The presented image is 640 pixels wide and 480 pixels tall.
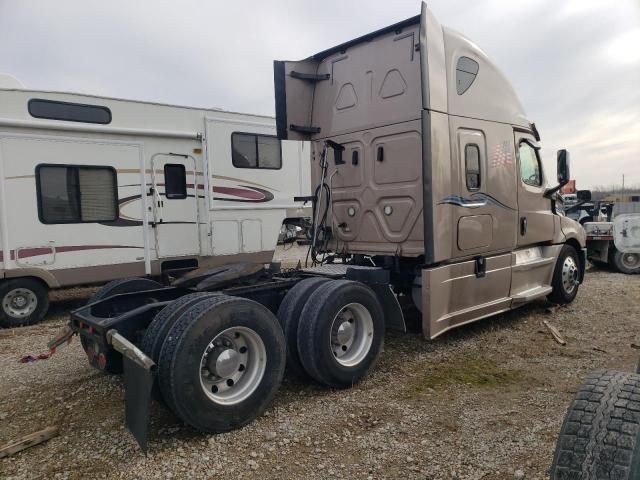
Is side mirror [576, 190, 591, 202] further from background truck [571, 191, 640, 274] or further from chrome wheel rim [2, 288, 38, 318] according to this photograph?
chrome wheel rim [2, 288, 38, 318]

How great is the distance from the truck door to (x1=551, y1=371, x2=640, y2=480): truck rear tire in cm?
427

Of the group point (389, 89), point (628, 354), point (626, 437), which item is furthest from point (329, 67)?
point (626, 437)

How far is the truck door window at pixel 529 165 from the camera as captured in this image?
A: 627cm

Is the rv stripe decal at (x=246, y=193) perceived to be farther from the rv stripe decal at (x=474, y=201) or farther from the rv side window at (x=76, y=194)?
the rv stripe decal at (x=474, y=201)

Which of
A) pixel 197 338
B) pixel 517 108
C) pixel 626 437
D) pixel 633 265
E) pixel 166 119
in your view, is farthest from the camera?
pixel 633 265

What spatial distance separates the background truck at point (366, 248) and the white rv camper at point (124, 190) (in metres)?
2.68

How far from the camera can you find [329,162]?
5.86 meters

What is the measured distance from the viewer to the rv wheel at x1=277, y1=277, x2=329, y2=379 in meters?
4.10

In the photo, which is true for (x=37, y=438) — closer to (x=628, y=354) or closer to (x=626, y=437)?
(x=626, y=437)

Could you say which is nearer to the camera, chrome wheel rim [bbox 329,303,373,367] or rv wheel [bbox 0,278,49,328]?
chrome wheel rim [bbox 329,303,373,367]

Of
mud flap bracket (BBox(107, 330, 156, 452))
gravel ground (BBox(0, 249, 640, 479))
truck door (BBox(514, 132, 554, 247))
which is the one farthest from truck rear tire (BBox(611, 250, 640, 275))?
mud flap bracket (BBox(107, 330, 156, 452))

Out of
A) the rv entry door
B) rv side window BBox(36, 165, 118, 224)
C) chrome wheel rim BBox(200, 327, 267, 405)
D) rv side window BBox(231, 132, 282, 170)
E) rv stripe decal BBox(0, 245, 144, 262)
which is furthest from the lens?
rv side window BBox(231, 132, 282, 170)

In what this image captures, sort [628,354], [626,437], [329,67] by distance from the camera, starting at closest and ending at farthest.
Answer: [626,437] → [628,354] → [329,67]

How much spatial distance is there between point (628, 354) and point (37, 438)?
17.9ft
